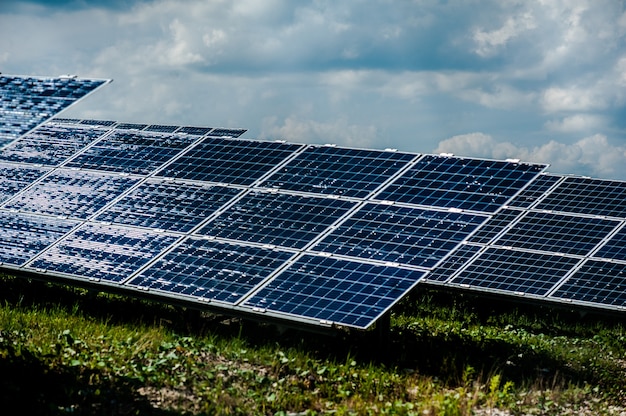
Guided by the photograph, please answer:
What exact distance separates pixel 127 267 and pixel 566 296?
9.29 metres

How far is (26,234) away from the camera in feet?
63.8

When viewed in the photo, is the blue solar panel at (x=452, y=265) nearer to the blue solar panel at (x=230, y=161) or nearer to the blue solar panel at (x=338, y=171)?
the blue solar panel at (x=338, y=171)

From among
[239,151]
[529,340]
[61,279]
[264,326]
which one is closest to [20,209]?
[61,279]

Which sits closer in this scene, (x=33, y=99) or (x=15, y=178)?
(x=15, y=178)

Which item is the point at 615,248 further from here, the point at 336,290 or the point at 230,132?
the point at 230,132

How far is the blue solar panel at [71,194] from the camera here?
64.2 feet

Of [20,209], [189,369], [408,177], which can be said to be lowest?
[189,369]

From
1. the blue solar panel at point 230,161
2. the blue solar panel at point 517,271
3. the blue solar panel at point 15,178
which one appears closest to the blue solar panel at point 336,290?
the blue solar panel at point 230,161

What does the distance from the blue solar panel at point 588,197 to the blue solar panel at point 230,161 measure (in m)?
7.48

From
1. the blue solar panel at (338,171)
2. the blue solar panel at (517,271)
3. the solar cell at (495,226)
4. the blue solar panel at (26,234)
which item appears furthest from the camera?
the solar cell at (495,226)

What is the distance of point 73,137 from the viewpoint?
23.7 m

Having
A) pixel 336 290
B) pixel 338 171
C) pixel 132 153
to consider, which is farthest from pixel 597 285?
pixel 132 153

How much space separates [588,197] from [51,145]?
13495mm

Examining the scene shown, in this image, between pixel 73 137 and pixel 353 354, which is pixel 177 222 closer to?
pixel 353 354
